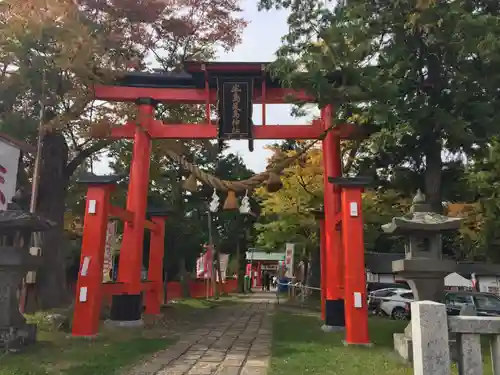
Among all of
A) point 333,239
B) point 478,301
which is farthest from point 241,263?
point 333,239

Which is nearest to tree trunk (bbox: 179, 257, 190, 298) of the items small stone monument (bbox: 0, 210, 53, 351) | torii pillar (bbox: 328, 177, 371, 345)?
torii pillar (bbox: 328, 177, 371, 345)

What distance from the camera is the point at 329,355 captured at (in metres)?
8.56

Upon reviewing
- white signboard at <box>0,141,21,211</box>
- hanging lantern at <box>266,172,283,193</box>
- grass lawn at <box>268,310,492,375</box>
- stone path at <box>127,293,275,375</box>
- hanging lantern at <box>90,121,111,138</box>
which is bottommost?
stone path at <box>127,293,275,375</box>

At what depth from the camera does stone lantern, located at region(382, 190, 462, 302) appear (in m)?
8.45

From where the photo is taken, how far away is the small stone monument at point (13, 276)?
848 centimetres

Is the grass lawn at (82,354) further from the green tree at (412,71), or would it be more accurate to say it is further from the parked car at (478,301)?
the parked car at (478,301)

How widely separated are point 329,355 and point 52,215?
30.1ft

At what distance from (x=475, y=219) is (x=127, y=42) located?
13.4m

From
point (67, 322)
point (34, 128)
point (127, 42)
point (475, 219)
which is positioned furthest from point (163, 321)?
point (475, 219)

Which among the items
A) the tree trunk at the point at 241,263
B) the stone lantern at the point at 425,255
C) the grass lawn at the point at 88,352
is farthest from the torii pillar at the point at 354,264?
the tree trunk at the point at 241,263

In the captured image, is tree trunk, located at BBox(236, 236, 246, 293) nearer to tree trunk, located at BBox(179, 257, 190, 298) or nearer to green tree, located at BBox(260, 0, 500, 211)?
tree trunk, located at BBox(179, 257, 190, 298)

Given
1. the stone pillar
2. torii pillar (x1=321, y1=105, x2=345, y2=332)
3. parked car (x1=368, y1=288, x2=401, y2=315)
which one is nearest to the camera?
the stone pillar

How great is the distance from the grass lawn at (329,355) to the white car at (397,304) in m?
6.18

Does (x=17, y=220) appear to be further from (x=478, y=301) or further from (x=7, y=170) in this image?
(x=478, y=301)
